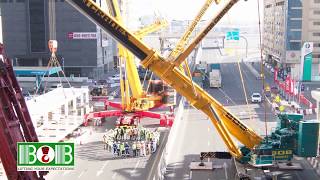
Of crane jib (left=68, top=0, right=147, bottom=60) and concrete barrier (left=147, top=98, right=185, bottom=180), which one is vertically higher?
crane jib (left=68, top=0, right=147, bottom=60)

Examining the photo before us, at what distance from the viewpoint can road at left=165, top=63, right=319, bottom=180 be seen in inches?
953

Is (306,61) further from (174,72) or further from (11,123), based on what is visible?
(11,123)

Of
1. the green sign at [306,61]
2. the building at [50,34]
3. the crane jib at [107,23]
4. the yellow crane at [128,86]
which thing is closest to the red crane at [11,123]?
the crane jib at [107,23]

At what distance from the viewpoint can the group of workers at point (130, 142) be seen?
93.2 feet

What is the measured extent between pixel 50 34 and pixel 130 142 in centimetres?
4523

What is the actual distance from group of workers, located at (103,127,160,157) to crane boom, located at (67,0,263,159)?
685cm

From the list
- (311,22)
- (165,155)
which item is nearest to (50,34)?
(311,22)

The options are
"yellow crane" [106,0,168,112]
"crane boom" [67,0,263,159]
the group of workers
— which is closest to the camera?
"crane boom" [67,0,263,159]

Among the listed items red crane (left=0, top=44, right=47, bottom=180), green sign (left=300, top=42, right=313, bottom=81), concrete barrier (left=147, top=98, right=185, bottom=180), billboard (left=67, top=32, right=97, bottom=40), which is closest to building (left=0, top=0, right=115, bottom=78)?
billboard (left=67, top=32, right=97, bottom=40)

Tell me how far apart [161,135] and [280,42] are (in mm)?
48623

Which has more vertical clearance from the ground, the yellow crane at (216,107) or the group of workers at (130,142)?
the yellow crane at (216,107)

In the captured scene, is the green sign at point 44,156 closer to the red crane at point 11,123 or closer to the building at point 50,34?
the red crane at point 11,123

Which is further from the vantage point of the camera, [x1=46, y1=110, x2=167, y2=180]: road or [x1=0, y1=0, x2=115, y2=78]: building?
[x1=0, y1=0, x2=115, y2=78]: building

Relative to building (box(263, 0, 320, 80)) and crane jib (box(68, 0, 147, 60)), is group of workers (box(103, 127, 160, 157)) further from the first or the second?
building (box(263, 0, 320, 80))
